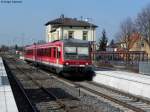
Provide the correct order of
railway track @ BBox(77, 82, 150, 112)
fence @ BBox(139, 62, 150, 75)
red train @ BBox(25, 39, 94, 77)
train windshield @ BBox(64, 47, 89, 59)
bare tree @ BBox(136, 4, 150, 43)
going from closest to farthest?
railway track @ BBox(77, 82, 150, 112) → red train @ BBox(25, 39, 94, 77) → train windshield @ BBox(64, 47, 89, 59) → fence @ BBox(139, 62, 150, 75) → bare tree @ BBox(136, 4, 150, 43)

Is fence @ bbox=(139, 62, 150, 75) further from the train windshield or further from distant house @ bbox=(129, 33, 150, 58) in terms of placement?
distant house @ bbox=(129, 33, 150, 58)

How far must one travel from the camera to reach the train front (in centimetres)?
2956

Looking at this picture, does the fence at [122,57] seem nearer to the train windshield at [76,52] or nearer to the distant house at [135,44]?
the train windshield at [76,52]

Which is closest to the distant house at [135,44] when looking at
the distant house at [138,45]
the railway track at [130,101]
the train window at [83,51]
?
the distant house at [138,45]

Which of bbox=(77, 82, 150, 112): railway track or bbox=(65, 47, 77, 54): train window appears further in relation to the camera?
bbox=(65, 47, 77, 54): train window

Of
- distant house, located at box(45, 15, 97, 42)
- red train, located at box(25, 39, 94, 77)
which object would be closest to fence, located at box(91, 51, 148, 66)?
red train, located at box(25, 39, 94, 77)

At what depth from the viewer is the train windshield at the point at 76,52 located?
29.9m

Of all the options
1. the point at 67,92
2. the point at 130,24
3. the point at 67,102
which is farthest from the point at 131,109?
the point at 130,24

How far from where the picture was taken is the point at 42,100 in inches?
742

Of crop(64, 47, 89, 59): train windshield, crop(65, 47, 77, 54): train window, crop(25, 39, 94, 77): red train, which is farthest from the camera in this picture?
crop(65, 47, 77, 54): train window

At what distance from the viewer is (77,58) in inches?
1174

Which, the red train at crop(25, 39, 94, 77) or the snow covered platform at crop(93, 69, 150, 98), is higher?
the red train at crop(25, 39, 94, 77)

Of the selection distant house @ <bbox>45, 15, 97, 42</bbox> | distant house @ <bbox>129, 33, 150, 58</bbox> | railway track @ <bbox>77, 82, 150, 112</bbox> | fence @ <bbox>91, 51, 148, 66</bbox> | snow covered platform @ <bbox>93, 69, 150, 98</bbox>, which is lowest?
railway track @ <bbox>77, 82, 150, 112</bbox>

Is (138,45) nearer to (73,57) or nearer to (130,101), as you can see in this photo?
(73,57)
